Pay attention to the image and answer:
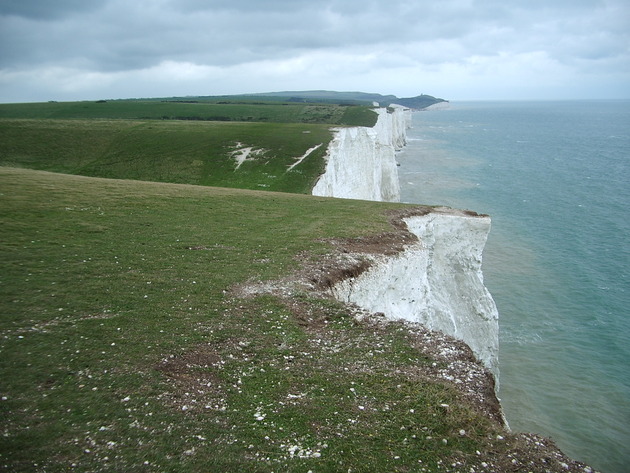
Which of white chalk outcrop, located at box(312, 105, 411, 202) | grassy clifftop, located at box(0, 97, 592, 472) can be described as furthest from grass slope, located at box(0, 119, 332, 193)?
grassy clifftop, located at box(0, 97, 592, 472)

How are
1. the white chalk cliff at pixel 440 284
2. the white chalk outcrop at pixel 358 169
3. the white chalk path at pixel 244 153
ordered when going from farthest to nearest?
the white chalk path at pixel 244 153 < the white chalk outcrop at pixel 358 169 < the white chalk cliff at pixel 440 284

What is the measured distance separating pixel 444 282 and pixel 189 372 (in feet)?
61.3

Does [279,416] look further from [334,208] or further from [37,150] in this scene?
[37,150]

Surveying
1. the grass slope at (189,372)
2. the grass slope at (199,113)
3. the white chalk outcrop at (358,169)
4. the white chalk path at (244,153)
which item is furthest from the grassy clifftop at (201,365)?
the grass slope at (199,113)

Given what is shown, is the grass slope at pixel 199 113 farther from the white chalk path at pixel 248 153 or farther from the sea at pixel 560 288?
the white chalk path at pixel 248 153

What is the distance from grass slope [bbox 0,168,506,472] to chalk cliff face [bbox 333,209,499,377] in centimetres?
457

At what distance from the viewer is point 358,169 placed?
56562mm

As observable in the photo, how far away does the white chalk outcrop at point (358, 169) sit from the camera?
158 feet

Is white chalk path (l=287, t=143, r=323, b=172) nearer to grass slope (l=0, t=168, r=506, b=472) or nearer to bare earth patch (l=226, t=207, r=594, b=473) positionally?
bare earth patch (l=226, t=207, r=594, b=473)

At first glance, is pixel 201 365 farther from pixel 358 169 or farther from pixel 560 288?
pixel 358 169

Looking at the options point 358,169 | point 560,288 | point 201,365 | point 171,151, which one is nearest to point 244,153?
point 171,151

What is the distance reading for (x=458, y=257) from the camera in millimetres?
27078

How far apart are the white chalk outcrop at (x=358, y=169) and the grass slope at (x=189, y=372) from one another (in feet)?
84.8

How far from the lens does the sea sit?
23484mm
